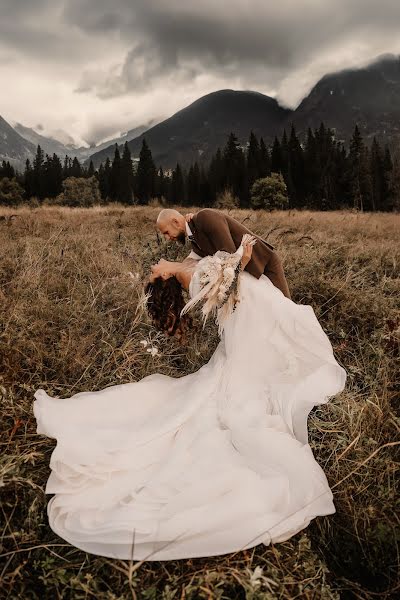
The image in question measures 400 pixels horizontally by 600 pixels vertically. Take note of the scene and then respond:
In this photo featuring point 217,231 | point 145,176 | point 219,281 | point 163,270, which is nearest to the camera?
point 219,281

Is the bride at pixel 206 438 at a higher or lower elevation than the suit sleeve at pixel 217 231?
lower

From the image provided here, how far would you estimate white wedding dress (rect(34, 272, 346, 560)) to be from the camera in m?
1.95

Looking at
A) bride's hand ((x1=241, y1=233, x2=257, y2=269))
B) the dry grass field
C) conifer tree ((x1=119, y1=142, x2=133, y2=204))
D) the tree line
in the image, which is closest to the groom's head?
bride's hand ((x1=241, y1=233, x2=257, y2=269))

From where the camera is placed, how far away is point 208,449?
2.43 m

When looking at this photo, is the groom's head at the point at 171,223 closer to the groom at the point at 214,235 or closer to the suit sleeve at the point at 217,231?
the groom at the point at 214,235

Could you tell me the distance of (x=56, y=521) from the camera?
2.06 meters

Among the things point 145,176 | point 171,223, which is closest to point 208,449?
point 171,223

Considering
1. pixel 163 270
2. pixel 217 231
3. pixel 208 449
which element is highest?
pixel 217 231

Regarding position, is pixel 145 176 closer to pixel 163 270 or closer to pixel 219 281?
pixel 163 270

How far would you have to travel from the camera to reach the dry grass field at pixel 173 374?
1.90 metres

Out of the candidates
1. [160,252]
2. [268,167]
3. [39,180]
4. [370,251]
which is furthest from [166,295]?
[39,180]

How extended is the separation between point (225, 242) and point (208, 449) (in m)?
1.41

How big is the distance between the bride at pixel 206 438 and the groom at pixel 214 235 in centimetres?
17

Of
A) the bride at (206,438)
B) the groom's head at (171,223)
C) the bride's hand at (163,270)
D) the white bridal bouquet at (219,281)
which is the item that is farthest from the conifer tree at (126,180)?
the white bridal bouquet at (219,281)
